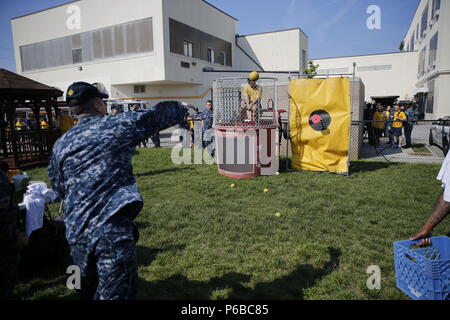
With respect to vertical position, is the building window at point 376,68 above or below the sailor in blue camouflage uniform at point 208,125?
above

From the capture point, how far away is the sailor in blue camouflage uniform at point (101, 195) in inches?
80.6

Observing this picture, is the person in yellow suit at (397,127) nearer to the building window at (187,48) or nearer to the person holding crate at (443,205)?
the person holding crate at (443,205)

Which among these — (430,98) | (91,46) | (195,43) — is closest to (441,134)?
(195,43)

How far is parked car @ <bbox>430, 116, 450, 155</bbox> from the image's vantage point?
1029 cm

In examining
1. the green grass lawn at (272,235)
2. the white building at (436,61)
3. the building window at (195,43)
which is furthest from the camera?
the white building at (436,61)

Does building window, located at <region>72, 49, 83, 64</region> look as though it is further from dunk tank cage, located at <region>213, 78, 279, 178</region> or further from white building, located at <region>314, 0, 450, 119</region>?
white building, located at <region>314, 0, 450, 119</region>

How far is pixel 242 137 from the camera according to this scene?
801 cm

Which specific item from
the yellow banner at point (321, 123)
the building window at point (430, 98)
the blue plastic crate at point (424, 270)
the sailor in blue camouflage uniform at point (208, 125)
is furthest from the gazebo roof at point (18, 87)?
the building window at point (430, 98)

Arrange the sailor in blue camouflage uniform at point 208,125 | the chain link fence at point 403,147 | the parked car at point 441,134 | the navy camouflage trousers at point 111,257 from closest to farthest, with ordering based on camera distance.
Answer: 1. the navy camouflage trousers at point 111,257
2. the parked car at point 441,134
3. the chain link fence at point 403,147
4. the sailor in blue camouflage uniform at point 208,125

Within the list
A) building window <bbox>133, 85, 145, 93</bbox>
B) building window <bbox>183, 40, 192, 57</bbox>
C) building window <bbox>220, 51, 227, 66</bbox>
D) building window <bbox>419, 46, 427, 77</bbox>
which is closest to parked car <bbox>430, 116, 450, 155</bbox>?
building window <bbox>183, 40, 192, 57</bbox>

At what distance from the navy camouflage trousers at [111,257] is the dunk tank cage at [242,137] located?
20.1ft

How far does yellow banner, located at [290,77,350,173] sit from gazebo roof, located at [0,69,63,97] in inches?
349

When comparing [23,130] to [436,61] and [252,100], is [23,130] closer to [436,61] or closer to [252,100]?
[252,100]

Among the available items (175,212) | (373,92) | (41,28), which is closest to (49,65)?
(41,28)
